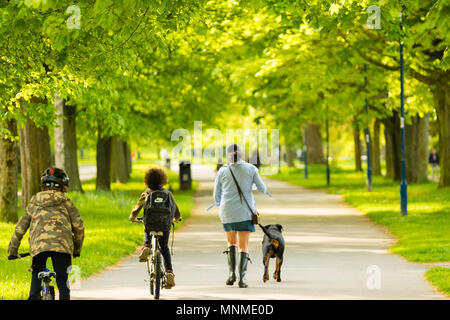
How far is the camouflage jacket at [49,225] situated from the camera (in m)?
7.92

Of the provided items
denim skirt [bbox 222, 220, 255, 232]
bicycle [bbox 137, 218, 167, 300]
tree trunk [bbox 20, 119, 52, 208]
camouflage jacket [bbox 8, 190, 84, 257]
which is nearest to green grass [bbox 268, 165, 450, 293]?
denim skirt [bbox 222, 220, 255, 232]

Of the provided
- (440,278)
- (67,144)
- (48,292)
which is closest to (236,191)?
(440,278)

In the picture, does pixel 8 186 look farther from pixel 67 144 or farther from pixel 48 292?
pixel 48 292

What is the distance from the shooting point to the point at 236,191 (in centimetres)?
1162

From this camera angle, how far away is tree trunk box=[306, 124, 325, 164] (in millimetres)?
62125

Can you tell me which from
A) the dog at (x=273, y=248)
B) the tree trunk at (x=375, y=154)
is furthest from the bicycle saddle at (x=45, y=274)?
the tree trunk at (x=375, y=154)

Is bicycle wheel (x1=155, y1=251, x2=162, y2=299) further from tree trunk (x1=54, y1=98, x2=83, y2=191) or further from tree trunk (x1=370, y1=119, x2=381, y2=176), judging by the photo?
tree trunk (x1=370, y1=119, x2=381, y2=176)

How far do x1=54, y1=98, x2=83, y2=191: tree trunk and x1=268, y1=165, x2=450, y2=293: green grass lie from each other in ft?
30.1

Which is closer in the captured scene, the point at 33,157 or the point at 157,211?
the point at 157,211

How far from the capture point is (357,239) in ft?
62.0

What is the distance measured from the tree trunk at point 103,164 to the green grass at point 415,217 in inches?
352

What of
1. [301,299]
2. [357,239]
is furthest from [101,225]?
[301,299]

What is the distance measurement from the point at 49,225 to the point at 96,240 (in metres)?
10.1
